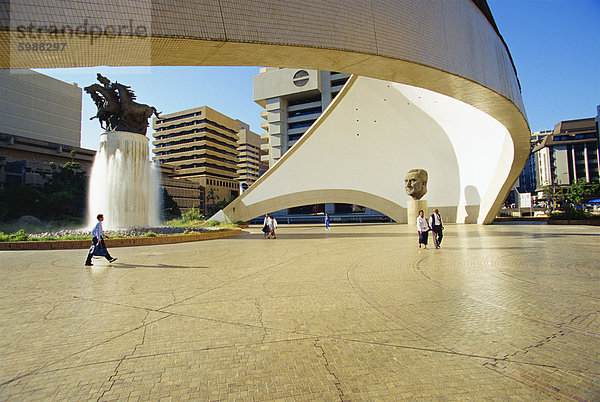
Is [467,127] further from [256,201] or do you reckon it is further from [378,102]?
[256,201]

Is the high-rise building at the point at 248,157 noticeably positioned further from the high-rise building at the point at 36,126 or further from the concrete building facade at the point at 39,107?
the high-rise building at the point at 36,126

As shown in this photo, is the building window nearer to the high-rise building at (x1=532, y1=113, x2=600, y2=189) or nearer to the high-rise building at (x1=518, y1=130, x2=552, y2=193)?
the high-rise building at (x1=532, y1=113, x2=600, y2=189)

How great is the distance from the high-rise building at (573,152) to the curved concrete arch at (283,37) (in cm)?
7046

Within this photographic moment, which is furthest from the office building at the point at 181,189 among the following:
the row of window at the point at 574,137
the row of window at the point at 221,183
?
the row of window at the point at 574,137

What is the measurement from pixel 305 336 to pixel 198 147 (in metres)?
71.8

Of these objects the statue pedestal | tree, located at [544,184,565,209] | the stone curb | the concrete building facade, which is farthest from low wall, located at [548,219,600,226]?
the concrete building facade

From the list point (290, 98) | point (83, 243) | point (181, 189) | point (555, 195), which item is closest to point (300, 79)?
point (290, 98)

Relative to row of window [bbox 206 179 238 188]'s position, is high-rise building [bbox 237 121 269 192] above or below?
above

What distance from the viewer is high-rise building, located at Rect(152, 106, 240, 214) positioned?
69.4 metres

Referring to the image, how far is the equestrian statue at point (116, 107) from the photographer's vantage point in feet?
A: 49.1

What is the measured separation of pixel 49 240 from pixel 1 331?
10.2m

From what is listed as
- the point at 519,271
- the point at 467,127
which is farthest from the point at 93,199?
the point at 467,127

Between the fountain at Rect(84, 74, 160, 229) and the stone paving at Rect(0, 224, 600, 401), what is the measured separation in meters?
9.56

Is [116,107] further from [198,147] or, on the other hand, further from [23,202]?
[198,147]
